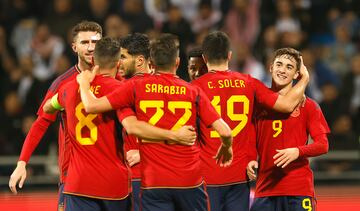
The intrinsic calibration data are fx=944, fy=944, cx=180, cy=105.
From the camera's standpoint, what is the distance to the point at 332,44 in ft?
51.6

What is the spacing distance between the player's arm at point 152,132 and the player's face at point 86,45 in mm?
1172

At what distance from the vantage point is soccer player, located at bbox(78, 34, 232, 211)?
7055 millimetres

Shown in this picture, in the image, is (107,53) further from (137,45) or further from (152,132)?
(137,45)

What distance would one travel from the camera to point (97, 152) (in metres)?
7.15

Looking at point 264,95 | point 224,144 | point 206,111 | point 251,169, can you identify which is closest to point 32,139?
point 206,111

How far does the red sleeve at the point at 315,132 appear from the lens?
307 inches

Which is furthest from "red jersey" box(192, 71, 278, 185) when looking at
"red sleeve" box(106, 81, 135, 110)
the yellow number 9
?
"red sleeve" box(106, 81, 135, 110)

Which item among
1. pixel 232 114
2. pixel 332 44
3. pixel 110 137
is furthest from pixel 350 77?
pixel 110 137

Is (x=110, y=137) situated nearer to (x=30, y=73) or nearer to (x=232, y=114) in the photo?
(x=232, y=114)

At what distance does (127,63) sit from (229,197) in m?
1.45

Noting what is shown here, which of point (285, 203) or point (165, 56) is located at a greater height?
point (165, 56)

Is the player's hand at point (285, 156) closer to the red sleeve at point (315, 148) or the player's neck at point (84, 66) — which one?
the red sleeve at point (315, 148)

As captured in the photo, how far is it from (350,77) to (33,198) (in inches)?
209

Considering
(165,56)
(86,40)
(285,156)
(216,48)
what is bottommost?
(285,156)
